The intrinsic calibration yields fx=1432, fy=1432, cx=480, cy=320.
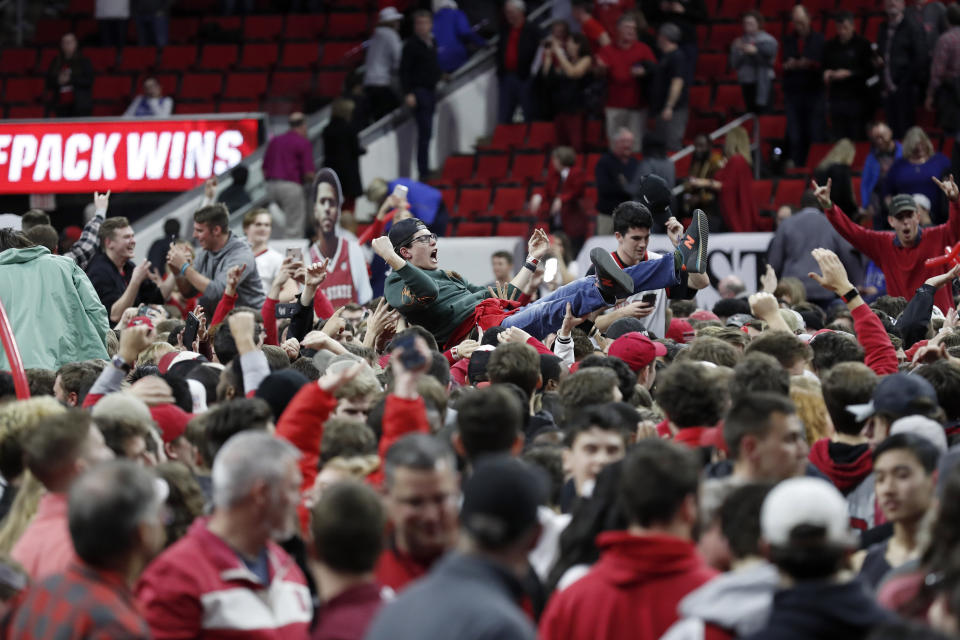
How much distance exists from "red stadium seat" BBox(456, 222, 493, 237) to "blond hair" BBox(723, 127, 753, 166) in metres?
2.72

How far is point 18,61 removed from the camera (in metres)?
20.0

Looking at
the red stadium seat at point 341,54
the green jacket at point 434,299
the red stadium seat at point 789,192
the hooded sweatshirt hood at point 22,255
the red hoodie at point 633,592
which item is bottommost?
the red hoodie at point 633,592

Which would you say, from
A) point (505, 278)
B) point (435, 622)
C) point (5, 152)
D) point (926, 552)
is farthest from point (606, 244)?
point (435, 622)

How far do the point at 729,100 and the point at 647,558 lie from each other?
45.2 ft

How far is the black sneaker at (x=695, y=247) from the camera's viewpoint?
336 inches

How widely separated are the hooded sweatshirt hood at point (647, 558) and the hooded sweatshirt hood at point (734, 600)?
0.16 meters

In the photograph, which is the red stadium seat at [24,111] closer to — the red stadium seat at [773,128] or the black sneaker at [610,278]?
the red stadium seat at [773,128]

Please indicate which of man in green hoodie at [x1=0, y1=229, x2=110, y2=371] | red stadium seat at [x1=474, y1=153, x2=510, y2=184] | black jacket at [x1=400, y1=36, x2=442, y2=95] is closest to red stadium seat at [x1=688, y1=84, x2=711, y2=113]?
red stadium seat at [x1=474, y1=153, x2=510, y2=184]

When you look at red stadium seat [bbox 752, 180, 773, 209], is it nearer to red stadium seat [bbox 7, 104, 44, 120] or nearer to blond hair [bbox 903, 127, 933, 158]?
blond hair [bbox 903, 127, 933, 158]

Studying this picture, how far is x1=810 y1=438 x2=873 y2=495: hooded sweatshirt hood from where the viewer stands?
5062mm

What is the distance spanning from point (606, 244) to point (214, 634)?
1059 centimetres

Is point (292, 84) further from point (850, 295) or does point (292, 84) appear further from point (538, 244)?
point (850, 295)

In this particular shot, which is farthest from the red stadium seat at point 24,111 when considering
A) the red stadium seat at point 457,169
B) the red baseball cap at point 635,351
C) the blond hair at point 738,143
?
the red baseball cap at point 635,351

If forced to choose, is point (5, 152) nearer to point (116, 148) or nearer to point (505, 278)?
point (116, 148)
